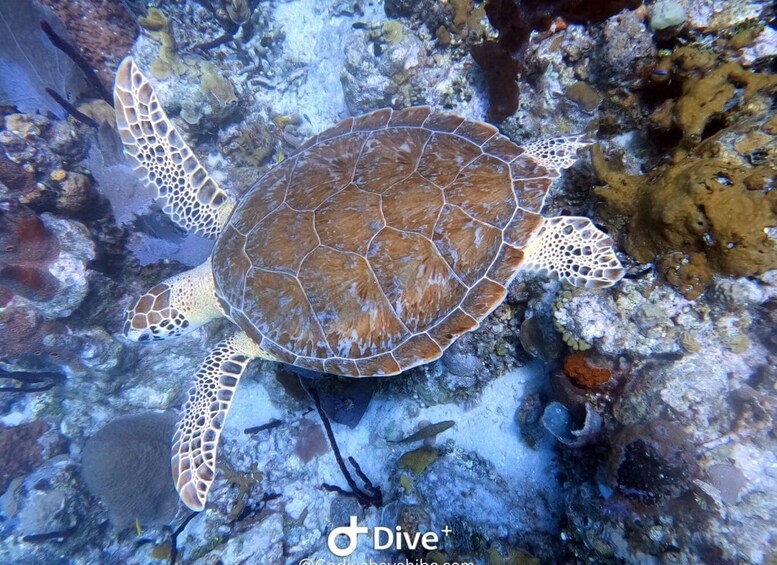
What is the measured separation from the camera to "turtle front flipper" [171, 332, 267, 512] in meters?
3.13

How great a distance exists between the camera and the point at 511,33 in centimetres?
315

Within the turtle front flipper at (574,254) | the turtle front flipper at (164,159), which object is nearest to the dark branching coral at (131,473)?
the turtle front flipper at (164,159)

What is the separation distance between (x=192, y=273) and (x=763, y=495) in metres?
4.76

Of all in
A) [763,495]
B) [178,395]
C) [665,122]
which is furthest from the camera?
[178,395]

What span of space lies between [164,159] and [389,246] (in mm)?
2946

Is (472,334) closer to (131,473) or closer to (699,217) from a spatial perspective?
(699,217)

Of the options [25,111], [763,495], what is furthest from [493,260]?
[25,111]

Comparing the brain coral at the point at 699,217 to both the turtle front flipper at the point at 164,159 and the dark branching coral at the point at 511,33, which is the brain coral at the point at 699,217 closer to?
the dark branching coral at the point at 511,33

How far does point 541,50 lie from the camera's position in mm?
3170

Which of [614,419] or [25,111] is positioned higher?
[25,111]

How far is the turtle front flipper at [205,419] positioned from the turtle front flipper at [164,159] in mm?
1490

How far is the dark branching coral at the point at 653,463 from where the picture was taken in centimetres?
218

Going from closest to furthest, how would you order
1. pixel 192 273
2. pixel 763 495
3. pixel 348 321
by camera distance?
pixel 763 495
pixel 348 321
pixel 192 273

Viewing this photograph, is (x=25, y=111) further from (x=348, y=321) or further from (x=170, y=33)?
(x=348, y=321)
